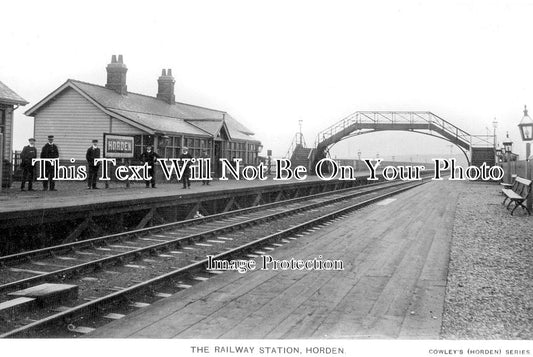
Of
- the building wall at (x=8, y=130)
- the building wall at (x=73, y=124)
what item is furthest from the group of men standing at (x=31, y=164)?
the building wall at (x=73, y=124)

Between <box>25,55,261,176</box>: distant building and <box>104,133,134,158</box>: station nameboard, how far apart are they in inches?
114

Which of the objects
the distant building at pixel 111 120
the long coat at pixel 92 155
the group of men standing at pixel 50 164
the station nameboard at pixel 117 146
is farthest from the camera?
the distant building at pixel 111 120

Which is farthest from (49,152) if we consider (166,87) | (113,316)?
(166,87)

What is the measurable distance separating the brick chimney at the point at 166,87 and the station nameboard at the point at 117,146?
11104 millimetres

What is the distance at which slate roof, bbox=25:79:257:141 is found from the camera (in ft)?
Result: 67.5

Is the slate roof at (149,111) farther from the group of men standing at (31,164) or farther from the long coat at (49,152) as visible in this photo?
the group of men standing at (31,164)

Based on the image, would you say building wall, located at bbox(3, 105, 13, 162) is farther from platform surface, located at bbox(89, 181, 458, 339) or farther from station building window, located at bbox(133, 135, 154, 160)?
platform surface, located at bbox(89, 181, 458, 339)

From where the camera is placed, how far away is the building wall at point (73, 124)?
67.0ft

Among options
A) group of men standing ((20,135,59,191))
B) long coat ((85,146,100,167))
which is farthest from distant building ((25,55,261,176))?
group of men standing ((20,135,59,191))

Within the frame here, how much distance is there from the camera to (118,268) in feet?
22.1

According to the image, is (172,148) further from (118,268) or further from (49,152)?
(118,268)

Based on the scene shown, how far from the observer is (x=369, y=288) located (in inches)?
223

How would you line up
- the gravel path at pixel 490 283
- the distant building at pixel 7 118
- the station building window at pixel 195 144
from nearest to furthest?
the gravel path at pixel 490 283, the distant building at pixel 7 118, the station building window at pixel 195 144
